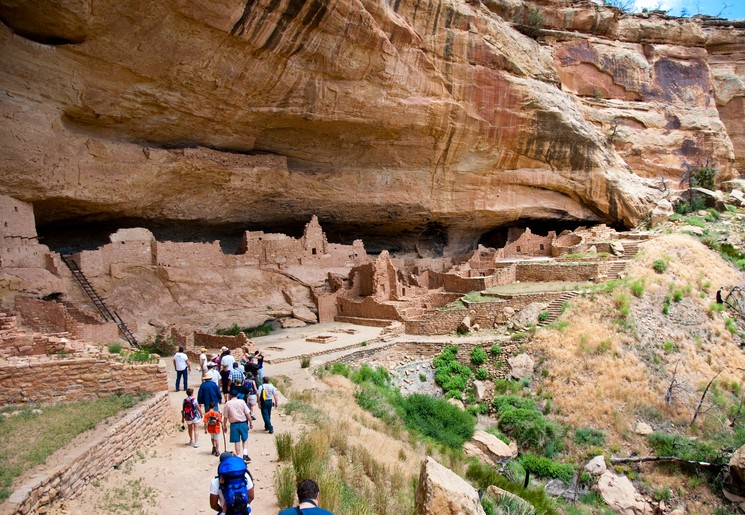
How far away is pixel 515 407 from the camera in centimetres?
1489

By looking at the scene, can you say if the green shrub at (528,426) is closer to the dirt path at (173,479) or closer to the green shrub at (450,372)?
the green shrub at (450,372)

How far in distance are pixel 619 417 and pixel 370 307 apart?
9322mm

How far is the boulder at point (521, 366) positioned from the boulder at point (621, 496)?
146 inches

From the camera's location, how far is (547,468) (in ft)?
42.5

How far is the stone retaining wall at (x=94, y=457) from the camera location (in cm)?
526

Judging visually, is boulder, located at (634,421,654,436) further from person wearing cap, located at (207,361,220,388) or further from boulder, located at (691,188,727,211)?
boulder, located at (691,188,727,211)

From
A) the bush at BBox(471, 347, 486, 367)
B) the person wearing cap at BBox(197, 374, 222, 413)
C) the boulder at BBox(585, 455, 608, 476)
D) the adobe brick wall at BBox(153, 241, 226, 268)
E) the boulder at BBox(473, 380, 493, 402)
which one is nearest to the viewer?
the person wearing cap at BBox(197, 374, 222, 413)

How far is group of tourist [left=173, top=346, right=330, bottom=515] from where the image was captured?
15.0 ft

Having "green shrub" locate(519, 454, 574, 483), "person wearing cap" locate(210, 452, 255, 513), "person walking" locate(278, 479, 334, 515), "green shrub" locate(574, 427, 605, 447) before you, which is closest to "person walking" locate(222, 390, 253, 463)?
"person wearing cap" locate(210, 452, 255, 513)

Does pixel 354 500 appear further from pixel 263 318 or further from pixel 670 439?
pixel 263 318

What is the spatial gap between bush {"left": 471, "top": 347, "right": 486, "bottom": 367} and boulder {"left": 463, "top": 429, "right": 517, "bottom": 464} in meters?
3.02

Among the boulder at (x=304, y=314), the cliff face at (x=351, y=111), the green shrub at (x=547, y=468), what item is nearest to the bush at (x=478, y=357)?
the green shrub at (x=547, y=468)

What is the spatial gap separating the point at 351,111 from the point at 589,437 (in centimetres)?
1292

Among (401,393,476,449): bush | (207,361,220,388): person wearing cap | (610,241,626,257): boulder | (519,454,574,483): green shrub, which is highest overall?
(610,241,626,257): boulder
